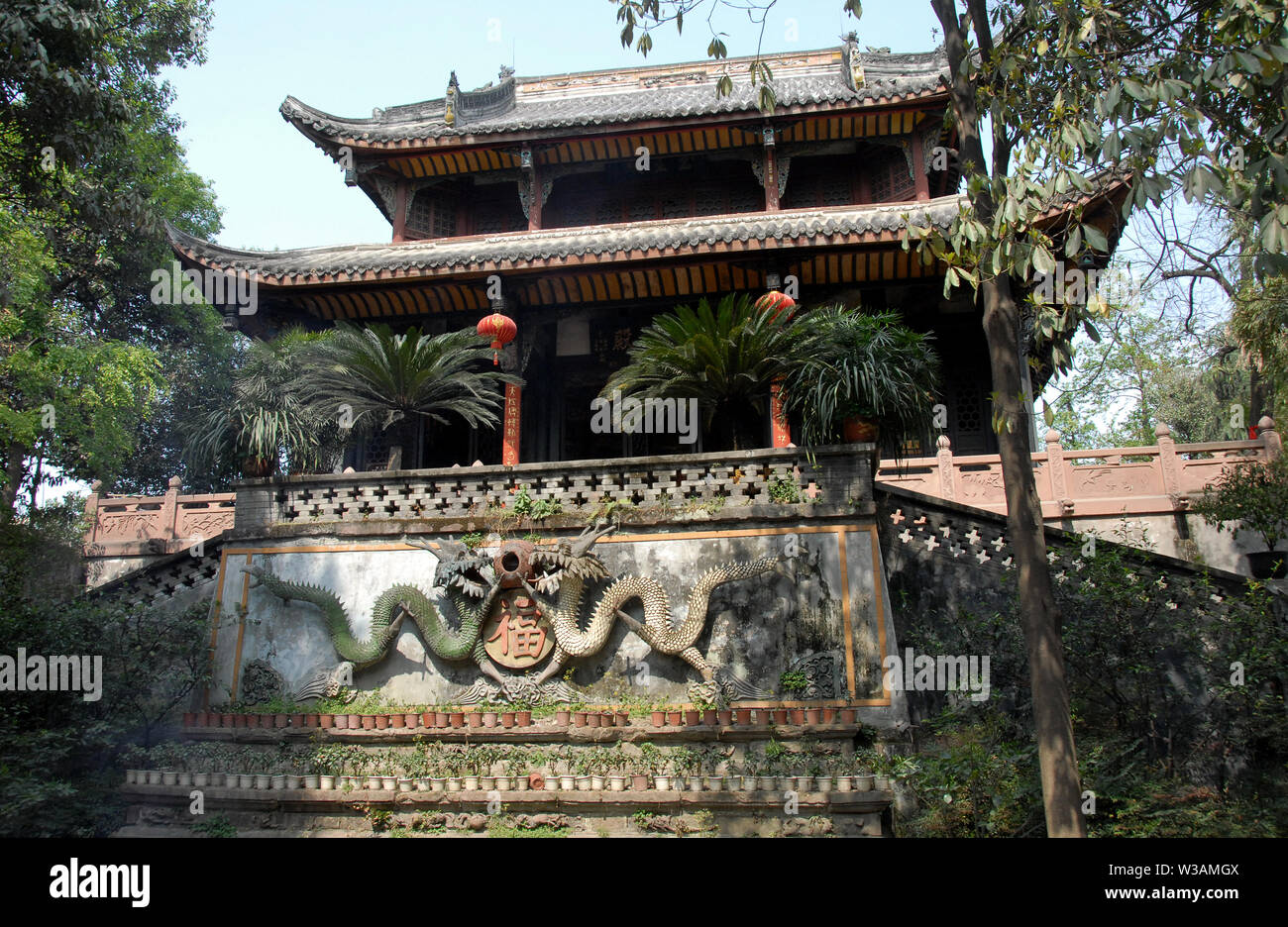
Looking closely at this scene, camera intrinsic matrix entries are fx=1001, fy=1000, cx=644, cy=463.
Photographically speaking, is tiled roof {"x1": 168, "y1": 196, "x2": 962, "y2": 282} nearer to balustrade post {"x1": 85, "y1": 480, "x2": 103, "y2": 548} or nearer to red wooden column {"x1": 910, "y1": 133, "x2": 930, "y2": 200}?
red wooden column {"x1": 910, "y1": 133, "x2": 930, "y2": 200}

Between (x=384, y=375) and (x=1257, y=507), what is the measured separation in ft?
33.5

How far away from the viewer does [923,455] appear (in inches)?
576

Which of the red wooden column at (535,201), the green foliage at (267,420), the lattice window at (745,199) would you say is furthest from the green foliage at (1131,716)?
the red wooden column at (535,201)

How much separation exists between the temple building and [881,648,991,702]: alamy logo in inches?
203

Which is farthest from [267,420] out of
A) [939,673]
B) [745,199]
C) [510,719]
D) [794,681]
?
[745,199]

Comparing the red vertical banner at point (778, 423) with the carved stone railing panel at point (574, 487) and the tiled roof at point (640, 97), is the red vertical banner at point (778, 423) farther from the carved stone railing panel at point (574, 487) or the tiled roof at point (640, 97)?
the tiled roof at point (640, 97)

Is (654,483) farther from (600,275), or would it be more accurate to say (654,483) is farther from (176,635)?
(176,635)

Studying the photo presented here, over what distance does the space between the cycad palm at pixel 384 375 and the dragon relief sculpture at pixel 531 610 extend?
2.02 meters

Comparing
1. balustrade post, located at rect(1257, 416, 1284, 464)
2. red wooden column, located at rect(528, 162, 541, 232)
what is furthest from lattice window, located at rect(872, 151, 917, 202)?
balustrade post, located at rect(1257, 416, 1284, 464)

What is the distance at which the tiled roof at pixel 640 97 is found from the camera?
14.8 metres

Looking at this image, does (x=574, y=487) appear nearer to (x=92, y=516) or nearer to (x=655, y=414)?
(x=655, y=414)

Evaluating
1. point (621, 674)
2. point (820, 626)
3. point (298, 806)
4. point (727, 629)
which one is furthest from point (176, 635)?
point (820, 626)

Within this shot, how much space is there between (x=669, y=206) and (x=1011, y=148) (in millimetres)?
Answer: 9319

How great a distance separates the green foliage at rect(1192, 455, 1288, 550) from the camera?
1169cm
